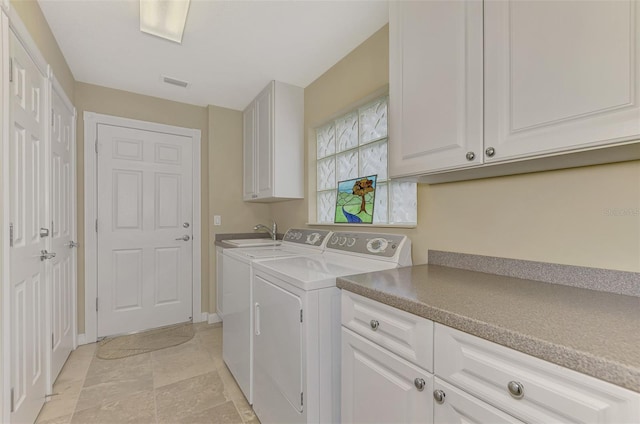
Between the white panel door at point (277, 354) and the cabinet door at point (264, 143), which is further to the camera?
the cabinet door at point (264, 143)

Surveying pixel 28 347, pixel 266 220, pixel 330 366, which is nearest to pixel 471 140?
pixel 330 366

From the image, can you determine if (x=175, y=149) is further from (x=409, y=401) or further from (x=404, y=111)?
(x=409, y=401)

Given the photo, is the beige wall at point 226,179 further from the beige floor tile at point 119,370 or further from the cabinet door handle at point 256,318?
the cabinet door handle at point 256,318

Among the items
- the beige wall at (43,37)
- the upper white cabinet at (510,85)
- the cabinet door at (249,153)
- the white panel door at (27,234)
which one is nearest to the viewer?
the upper white cabinet at (510,85)

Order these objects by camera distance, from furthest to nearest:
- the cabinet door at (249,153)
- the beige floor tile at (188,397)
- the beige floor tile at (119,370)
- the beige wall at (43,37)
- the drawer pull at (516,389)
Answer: the cabinet door at (249,153), the beige floor tile at (119,370), the beige floor tile at (188,397), the beige wall at (43,37), the drawer pull at (516,389)

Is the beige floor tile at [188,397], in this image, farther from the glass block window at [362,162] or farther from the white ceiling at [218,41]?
the white ceiling at [218,41]

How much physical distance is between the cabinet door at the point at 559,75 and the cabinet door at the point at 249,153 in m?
2.29

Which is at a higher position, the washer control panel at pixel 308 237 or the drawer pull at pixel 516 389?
the washer control panel at pixel 308 237

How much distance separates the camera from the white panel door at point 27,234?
133cm

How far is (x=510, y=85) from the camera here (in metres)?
0.93

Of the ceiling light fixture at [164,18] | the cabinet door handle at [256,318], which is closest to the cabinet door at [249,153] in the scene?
the ceiling light fixture at [164,18]

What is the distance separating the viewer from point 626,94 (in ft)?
2.33

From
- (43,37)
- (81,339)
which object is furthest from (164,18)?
(81,339)

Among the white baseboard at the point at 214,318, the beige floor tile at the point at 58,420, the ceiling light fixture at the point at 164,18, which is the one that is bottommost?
the beige floor tile at the point at 58,420
